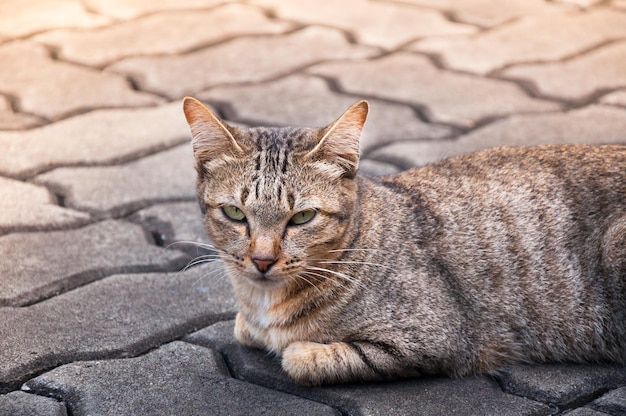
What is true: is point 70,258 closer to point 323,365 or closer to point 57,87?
point 323,365

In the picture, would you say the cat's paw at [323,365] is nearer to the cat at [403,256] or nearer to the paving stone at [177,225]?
the cat at [403,256]

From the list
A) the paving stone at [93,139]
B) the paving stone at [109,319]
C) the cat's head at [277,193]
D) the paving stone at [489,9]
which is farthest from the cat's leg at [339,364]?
the paving stone at [489,9]

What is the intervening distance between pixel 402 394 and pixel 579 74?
2.87 metres

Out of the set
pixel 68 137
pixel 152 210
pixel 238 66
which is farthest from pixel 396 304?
pixel 238 66

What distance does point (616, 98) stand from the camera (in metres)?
4.62

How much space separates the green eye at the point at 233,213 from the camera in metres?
2.67

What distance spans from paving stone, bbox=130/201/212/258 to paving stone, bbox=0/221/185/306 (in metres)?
0.06

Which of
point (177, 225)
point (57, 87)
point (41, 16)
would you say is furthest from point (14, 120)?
point (41, 16)

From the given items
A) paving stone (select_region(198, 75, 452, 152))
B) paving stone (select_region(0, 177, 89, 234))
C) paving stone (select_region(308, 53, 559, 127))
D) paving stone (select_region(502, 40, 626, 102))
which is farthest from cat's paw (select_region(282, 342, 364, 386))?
paving stone (select_region(502, 40, 626, 102))

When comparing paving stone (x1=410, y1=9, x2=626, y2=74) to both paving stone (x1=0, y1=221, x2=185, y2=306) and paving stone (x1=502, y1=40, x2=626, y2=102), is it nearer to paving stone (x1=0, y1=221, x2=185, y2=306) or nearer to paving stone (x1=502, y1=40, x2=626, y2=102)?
paving stone (x1=502, y1=40, x2=626, y2=102)

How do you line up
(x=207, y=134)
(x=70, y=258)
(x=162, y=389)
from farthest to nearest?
(x=70, y=258), (x=207, y=134), (x=162, y=389)

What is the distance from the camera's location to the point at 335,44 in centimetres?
536

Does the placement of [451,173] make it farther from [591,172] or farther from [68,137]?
[68,137]

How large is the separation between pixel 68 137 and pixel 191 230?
1.00 meters
